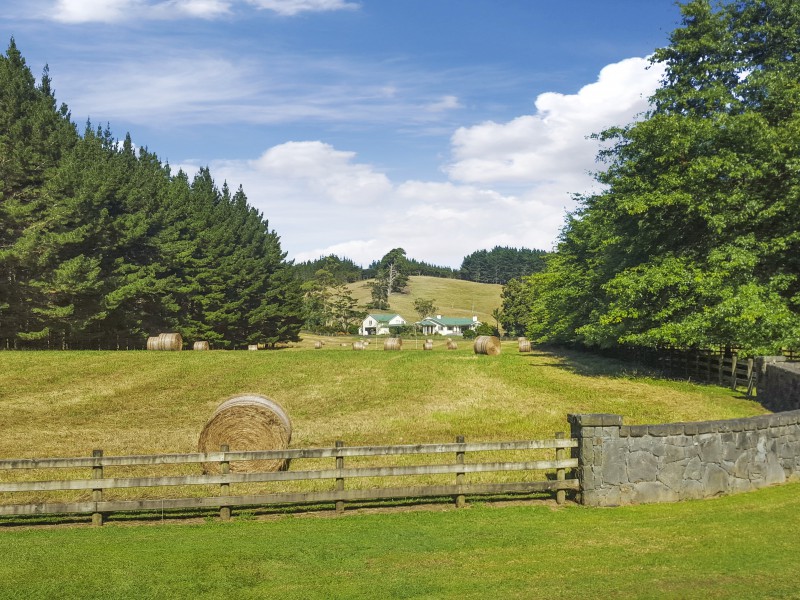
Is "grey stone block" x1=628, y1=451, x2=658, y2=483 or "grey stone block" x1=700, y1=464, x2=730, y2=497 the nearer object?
"grey stone block" x1=628, y1=451, x2=658, y2=483

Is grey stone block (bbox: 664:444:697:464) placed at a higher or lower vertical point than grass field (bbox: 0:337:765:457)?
higher

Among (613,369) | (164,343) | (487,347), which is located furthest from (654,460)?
(164,343)

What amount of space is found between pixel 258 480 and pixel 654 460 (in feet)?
22.9

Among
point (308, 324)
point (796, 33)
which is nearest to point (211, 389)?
point (796, 33)

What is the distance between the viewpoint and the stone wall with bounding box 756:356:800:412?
21266 mm

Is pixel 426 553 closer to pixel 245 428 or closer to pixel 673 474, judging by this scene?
pixel 673 474

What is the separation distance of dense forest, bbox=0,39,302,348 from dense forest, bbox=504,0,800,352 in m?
37.8

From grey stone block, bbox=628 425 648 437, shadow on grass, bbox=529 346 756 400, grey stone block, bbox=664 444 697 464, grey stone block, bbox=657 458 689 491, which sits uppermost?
grey stone block, bbox=628 425 648 437

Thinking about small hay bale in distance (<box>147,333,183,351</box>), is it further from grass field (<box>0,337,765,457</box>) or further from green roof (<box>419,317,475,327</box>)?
green roof (<box>419,317,475,327</box>)

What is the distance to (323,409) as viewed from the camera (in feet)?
90.9

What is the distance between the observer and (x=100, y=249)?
5569 centimetres

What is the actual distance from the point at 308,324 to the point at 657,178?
111021 millimetres

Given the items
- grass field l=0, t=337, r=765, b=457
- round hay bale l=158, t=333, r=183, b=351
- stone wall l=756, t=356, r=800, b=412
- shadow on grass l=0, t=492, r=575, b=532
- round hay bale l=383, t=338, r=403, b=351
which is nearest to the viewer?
shadow on grass l=0, t=492, r=575, b=532

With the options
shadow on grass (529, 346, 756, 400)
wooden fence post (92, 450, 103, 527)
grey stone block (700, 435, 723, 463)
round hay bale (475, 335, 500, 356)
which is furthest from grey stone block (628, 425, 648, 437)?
round hay bale (475, 335, 500, 356)
